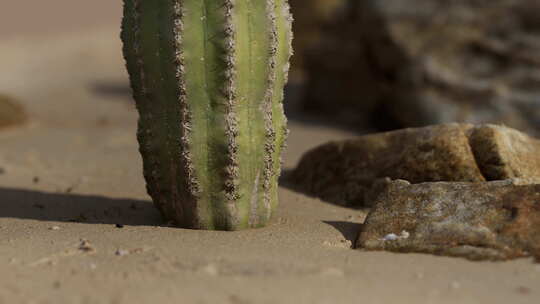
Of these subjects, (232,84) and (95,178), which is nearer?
(232,84)

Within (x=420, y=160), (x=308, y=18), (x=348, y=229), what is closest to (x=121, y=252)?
(x=348, y=229)

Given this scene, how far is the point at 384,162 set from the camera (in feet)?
14.5

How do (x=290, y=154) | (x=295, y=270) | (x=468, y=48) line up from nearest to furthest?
(x=295, y=270)
(x=290, y=154)
(x=468, y=48)

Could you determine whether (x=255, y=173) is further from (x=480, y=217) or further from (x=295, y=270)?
(x=480, y=217)

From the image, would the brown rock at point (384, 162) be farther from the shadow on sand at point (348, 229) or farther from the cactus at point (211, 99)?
the cactus at point (211, 99)

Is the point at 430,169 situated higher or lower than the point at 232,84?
lower

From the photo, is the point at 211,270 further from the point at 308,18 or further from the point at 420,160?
the point at 308,18

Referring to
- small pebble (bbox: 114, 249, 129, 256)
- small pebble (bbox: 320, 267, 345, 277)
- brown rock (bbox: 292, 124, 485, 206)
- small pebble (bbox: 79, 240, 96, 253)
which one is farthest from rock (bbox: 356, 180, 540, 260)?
small pebble (bbox: 79, 240, 96, 253)

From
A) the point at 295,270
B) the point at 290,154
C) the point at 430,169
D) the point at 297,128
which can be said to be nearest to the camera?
the point at 295,270

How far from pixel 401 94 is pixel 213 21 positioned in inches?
168

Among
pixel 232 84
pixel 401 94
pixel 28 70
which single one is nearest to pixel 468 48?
pixel 401 94

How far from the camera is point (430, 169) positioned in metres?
4.12

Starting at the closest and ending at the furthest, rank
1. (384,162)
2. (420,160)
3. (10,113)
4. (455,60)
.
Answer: (420,160) < (384,162) < (455,60) < (10,113)

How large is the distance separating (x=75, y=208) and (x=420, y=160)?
199cm
